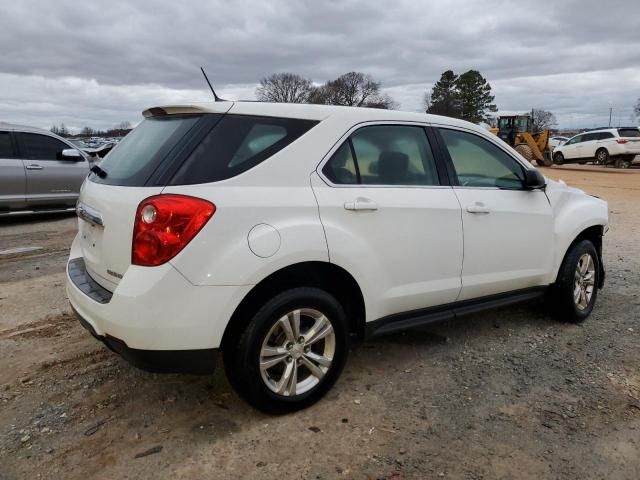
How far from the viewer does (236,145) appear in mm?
2828

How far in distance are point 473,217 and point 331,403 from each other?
5.03 ft

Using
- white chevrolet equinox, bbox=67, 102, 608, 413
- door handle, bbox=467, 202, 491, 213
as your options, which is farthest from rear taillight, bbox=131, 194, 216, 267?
door handle, bbox=467, 202, 491, 213

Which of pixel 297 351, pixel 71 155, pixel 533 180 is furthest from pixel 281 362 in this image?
pixel 71 155

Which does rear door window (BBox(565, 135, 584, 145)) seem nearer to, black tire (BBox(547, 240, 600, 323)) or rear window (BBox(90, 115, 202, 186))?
black tire (BBox(547, 240, 600, 323))

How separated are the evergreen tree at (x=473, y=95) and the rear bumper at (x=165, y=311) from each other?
7454 centimetres

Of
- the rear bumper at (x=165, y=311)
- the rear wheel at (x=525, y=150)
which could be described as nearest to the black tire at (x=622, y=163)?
the rear wheel at (x=525, y=150)

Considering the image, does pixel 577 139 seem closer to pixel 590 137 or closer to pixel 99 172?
pixel 590 137

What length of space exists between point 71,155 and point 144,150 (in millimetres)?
7517

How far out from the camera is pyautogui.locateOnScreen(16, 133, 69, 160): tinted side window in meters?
9.23

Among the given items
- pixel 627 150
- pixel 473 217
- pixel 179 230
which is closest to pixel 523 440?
pixel 473 217

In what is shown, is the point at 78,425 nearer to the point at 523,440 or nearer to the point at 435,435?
the point at 435,435

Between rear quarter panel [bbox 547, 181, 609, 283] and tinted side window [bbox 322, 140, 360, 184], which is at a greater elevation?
tinted side window [bbox 322, 140, 360, 184]

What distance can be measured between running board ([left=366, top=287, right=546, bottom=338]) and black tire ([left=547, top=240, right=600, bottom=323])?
0.26 metres

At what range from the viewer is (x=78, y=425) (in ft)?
9.59
